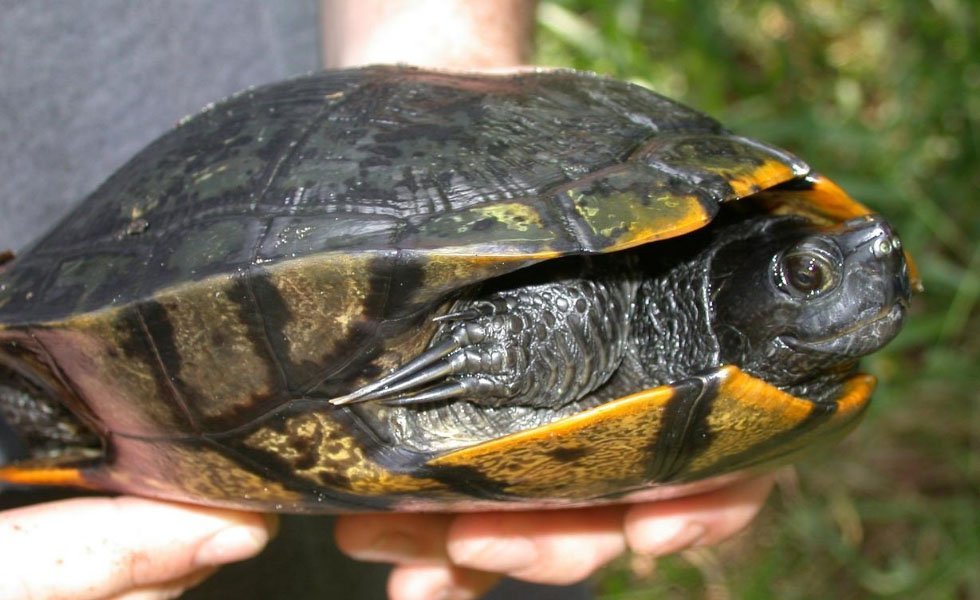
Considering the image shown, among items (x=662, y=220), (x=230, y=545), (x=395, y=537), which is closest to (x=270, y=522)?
(x=230, y=545)

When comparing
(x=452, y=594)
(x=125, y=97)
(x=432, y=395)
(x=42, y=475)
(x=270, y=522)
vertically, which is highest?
(x=125, y=97)

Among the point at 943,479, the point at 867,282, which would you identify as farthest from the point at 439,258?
the point at 943,479

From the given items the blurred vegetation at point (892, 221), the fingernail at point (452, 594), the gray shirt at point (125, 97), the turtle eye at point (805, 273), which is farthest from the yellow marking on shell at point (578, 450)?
the blurred vegetation at point (892, 221)

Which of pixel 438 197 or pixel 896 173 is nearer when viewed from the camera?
pixel 438 197

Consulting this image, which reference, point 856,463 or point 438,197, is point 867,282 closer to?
point 438,197

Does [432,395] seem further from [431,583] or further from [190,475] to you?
[431,583]

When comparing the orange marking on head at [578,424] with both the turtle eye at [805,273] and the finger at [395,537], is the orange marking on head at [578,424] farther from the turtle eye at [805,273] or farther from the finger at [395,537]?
the finger at [395,537]
